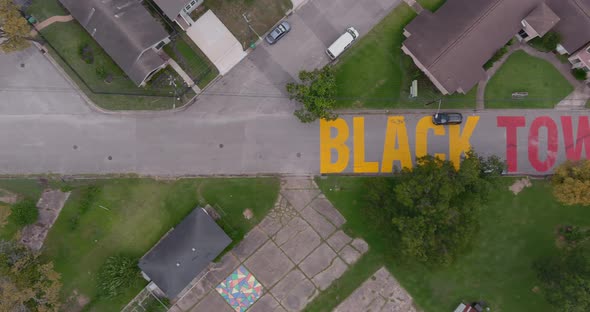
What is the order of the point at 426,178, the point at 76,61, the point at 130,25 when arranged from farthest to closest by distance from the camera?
the point at 76,61, the point at 130,25, the point at 426,178

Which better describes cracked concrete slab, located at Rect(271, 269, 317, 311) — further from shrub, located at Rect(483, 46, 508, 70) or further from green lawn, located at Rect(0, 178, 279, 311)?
shrub, located at Rect(483, 46, 508, 70)

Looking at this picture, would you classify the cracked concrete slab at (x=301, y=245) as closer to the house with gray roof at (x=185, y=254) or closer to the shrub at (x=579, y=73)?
the house with gray roof at (x=185, y=254)

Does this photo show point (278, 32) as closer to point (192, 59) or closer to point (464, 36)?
point (192, 59)

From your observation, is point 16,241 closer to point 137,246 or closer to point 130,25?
point 137,246

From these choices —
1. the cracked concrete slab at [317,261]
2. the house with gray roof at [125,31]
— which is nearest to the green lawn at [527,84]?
the cracked concrete slab at [317,261]

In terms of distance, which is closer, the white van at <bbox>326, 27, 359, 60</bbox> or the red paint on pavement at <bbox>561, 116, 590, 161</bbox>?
the white van at <bbox>326, 27, 359, 60</bbox>

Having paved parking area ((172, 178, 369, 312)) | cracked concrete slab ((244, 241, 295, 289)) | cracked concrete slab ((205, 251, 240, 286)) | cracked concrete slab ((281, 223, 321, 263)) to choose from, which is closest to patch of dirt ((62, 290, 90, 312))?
paved parking area ((172, 178, 369, 312))

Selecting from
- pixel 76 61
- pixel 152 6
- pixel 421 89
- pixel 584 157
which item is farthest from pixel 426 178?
pixel 76 61
